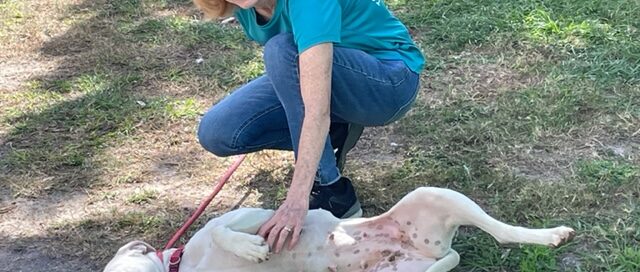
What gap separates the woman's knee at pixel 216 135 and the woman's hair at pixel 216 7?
409mm

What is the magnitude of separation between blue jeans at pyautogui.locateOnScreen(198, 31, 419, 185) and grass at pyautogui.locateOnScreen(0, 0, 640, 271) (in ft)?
1.16

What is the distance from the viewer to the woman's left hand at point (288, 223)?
271 centimetres

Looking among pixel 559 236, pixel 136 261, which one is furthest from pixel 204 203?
pixel 559 236

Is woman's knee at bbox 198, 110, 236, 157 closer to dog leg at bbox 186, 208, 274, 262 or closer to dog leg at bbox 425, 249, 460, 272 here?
dog leg at bbox 186, 208, 274, 262

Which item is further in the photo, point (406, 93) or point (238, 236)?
point (406, 93)

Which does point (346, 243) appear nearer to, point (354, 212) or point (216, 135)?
point (354, 212)

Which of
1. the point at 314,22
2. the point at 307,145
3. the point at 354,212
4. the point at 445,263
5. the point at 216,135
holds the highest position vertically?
the point at 314,22

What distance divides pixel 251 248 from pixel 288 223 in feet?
0.44

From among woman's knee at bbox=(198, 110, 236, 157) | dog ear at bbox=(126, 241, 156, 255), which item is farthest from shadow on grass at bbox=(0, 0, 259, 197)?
dog ear at bbox=(126, 241, 156, 255)

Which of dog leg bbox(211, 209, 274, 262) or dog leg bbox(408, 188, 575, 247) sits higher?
dog leg bbox(408, 188, 575, 247)

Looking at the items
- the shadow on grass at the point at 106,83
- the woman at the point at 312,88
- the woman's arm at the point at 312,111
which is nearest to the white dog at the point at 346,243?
the woman at the point at 312,88

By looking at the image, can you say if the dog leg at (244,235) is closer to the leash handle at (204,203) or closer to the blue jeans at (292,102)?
the blue jeans at (292,102)

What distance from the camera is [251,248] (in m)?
2.71

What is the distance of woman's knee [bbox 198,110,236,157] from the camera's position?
3.45m
